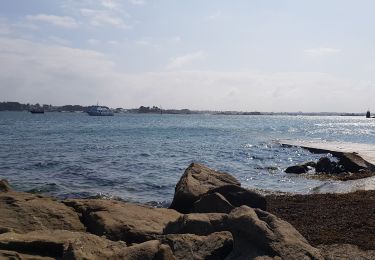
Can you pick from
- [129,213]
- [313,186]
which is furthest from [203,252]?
[313,186]

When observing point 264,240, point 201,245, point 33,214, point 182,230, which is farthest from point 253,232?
point 33,214

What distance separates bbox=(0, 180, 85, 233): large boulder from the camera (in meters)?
8.19

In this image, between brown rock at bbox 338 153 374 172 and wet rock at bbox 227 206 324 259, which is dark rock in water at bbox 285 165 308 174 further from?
wet rock at bbox 227 206 324 259

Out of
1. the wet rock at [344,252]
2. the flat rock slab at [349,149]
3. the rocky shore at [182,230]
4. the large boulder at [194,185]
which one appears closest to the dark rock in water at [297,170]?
the flat rock slab at [349,149]

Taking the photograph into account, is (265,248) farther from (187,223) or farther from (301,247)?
(187,223)

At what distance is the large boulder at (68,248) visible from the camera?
6.18 m

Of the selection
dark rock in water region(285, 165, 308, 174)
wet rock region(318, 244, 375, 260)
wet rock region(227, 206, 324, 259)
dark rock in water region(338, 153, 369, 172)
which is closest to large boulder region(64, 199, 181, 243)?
wet rock region(227, 206, 324, 259)

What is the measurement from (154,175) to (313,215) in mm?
13426

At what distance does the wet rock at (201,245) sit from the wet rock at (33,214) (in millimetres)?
2538

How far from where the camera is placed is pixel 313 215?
11938 mm

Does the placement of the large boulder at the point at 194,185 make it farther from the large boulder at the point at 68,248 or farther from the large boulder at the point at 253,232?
the large boulder at the point at 68,248

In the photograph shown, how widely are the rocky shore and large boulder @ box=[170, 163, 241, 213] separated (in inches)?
1.2

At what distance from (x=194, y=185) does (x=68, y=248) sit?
21.0 ft

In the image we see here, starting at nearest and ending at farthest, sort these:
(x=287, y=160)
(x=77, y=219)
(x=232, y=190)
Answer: (x=77, y=219) → (x=232, y=190) → (x=287, y=160)
